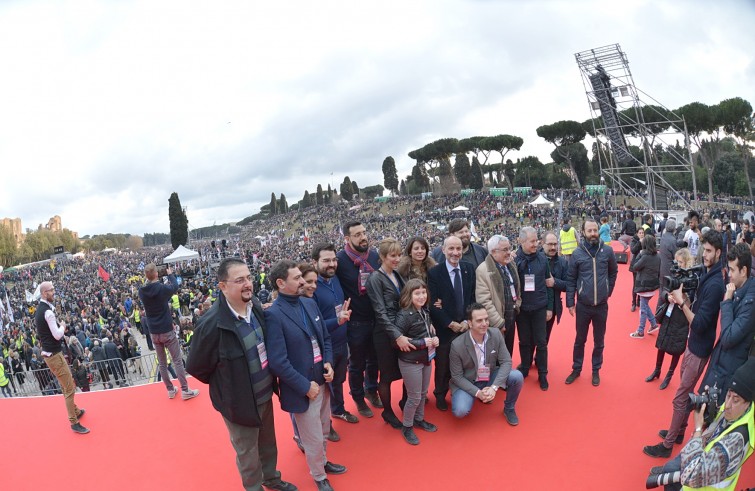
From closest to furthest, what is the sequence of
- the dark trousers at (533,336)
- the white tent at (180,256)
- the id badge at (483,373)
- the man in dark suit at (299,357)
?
1. the man in dark suit at (299,357)
2. the id badge at (483,373)
3. the dark trousers at (533,336)
4. the white tent at (180,256)

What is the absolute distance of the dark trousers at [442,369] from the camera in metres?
3.64

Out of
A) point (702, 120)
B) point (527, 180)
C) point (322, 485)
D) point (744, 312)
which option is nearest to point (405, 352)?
point (322, 485)

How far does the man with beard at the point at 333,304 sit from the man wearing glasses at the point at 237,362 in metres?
0.64

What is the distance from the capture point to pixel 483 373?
3.46 metres

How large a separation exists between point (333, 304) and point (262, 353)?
78cm

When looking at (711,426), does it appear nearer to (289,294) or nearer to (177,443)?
(289,294)

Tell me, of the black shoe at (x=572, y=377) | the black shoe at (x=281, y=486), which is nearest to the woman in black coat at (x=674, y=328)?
the black shoe at (x=572, y=377)

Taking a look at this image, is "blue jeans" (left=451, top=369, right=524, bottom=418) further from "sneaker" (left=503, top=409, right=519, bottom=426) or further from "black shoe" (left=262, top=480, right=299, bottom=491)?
"black shoe" (left=262, top=480, right=299, bottom=491)

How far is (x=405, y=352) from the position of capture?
3248 millimetres

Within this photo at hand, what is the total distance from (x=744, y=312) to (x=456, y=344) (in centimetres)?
186

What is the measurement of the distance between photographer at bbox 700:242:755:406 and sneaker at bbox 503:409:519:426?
136 centimetres

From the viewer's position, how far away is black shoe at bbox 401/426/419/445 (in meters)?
3.22

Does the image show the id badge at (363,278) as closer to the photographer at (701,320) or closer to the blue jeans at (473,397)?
the blue jeans at (473,397)

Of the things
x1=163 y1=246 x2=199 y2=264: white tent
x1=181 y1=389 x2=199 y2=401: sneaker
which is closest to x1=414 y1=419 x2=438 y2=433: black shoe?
x1=181 y1=389 x2=199 y2=401: sneaker
